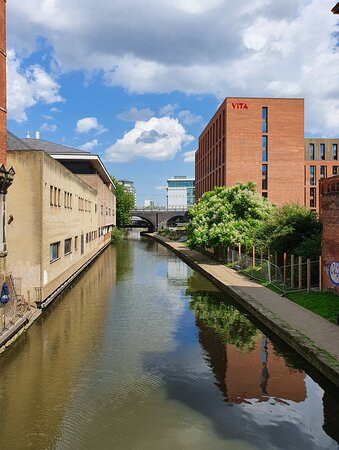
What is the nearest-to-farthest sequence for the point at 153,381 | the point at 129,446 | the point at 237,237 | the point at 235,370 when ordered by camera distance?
the point at 129,446, the point at 153,381, the point at 235,370, the point at 237,237

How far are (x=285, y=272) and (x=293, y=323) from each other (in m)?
8.27

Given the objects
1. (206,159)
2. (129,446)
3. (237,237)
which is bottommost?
(129,446)

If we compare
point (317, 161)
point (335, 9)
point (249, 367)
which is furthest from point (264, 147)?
point (249, 367)

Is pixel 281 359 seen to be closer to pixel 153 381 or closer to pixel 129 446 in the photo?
pixel 153 381

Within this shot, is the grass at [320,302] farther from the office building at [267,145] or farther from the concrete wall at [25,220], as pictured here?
the office building at [267,145]

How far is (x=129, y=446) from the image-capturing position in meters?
8.27

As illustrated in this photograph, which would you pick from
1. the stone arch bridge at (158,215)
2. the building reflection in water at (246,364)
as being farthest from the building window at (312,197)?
the building reflection in water at (246,364)

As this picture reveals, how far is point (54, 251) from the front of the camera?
23.2 metres

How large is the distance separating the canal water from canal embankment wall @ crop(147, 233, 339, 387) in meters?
0.47

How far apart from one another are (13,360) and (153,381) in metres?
4.56

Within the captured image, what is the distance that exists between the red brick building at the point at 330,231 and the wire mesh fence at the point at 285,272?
0.86 metres

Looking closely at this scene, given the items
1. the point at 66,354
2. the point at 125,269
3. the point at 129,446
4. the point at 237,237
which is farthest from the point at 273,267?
the point at 129,446

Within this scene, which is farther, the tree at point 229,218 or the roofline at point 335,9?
the tree at point 229,218

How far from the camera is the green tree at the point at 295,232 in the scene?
77.9 ft
